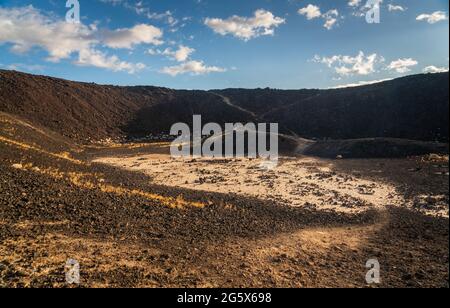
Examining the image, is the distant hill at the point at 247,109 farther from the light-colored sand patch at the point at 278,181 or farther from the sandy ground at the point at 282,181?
the light-colored sand patch at the point at 278,181

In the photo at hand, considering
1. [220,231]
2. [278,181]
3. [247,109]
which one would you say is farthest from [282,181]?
[247,109]

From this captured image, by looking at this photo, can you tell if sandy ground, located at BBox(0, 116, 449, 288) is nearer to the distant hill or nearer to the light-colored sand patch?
the light-colored sand patch

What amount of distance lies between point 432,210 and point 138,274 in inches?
658

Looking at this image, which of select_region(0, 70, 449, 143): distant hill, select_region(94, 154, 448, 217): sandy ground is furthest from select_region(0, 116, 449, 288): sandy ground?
select_region(0, 70, 449, 143): distant hill

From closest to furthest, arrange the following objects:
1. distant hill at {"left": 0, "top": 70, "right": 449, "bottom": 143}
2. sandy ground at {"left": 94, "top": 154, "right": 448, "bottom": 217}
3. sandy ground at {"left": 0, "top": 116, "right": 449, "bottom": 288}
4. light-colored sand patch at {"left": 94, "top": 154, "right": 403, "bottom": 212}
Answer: sandy ground at {"left": 0, "top": 116, "right": 449, "bottom": 288}, sandy ground at {"left": 94, "top": 154, "right": 448, "bottom": 217}, light-colored sand patch at {"left": 94, "top": 154, "right": 403, "bottom": 212}, distant hill at {"left": 0, "top": 70, "right": 449, "bottom": 143}

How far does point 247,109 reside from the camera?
9769 centimetres

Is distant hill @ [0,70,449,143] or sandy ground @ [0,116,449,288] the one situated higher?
distant hill @ [0,70,449,143]

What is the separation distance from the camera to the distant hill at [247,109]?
65812mm

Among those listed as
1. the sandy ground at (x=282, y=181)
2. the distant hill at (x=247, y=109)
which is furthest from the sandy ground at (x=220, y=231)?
the distant hill at (x=247, y=109)

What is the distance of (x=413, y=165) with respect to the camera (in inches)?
1426

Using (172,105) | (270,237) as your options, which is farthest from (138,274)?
(172,105)

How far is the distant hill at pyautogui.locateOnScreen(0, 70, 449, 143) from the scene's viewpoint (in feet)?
216

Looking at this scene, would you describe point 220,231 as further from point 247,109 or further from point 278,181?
point 247,109

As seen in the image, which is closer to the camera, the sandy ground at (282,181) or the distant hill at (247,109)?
the sandy ground at (282,181)
